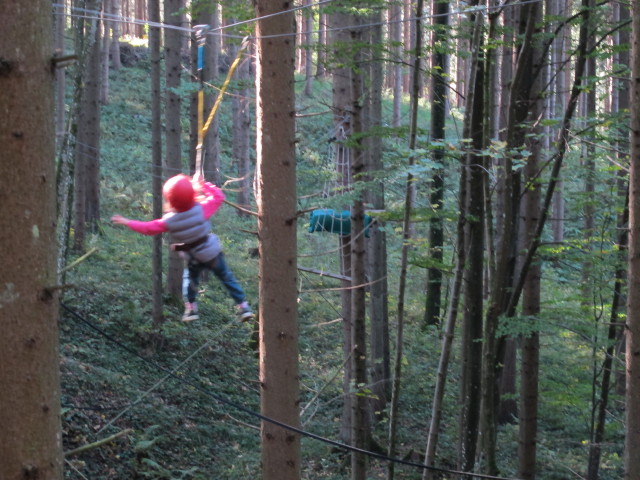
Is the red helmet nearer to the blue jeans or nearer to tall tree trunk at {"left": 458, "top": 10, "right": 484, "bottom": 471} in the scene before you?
the blue jeans

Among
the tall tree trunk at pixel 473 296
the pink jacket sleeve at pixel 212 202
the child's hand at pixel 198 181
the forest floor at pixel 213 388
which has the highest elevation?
the child's hand at pixel 198 181

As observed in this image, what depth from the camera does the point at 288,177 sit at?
552 centimetres

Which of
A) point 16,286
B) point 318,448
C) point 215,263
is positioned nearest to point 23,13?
point 16,286

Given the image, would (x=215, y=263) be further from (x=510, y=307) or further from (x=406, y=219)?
(x=510, y=307)

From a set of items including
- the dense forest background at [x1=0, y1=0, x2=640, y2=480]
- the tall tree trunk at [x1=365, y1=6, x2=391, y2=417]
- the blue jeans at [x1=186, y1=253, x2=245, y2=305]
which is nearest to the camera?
the dense forest background at [x1=0, y1=0, x2=640, y2=480]

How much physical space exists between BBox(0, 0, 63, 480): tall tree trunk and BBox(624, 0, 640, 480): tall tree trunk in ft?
15.1

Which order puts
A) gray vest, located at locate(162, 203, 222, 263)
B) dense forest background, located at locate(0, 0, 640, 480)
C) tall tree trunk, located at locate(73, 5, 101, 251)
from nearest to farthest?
gray vest, located at locate(162, 203, 222, 263) → dense forest background, located at locate(0, 0, 640, 480) → tall tree trunk, located at locate(73, 5, 101, 251)

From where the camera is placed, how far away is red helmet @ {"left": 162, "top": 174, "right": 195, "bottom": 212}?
5.09 meters

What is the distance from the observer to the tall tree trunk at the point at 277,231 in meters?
5.48

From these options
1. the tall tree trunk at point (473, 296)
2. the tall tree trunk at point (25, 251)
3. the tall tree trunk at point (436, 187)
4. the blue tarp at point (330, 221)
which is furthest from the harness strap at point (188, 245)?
the tall tree trunk at point (436, 187)

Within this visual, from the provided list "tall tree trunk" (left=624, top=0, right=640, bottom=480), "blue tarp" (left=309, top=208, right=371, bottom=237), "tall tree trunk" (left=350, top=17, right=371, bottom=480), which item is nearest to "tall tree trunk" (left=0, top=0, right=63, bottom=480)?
"tall tree trunk" (left=624, top=0, right=640, bottom=480)

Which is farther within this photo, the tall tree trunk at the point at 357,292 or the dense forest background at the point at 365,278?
the tall tree trunk at the point at 357,292

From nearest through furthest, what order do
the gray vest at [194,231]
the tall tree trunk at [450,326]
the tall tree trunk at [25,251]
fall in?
1. the tall tree trunk at [25,251]
2. the gray vest at [194,231]
3. the tall tree trunk at [450,326]

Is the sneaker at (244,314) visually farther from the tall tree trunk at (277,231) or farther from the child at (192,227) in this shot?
the tall tree trunk at (277,231)
